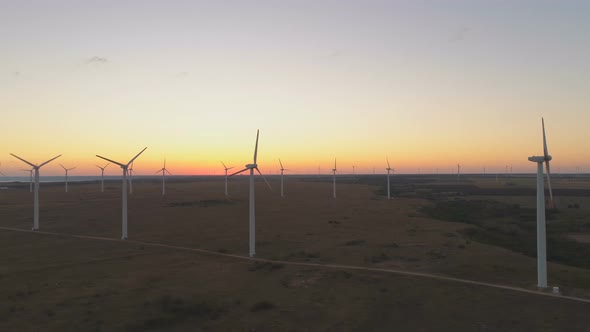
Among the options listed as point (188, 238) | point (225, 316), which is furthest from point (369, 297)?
point (188, 238)

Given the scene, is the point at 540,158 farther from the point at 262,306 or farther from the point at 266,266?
the point at 266,266

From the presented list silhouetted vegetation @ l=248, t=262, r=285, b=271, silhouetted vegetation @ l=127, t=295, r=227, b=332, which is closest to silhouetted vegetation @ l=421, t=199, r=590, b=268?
silhouetted vegetation @ l=248, t=262, r=285, b=271

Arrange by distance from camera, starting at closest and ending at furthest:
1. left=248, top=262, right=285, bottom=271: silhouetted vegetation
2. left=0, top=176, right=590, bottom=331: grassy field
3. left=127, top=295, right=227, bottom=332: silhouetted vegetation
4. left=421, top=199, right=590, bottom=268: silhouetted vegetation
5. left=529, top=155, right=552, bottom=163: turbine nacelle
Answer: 1. left=127, top=295, right=227, bottom=332: silhouetted vegetation
2. left=0, top=176, right=590, bottom=331: grassy field
3. left=529, top=155, right=552, bottom=163: turbine nacelle
4. left=248, top=262, right=285, bottom=271: silhouetted vegetation
5. left=421, top=199, right=590, bottom=268: silhouetted vegetation

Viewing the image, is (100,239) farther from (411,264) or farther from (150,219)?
(411,264)

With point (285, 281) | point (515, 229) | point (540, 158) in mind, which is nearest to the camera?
point (540, 158)

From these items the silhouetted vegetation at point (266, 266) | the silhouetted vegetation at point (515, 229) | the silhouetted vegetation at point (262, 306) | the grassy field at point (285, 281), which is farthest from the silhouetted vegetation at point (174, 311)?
the silhouetted vegetation at point (515, 229)

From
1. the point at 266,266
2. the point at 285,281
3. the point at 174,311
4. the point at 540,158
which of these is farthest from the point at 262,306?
the point at 540,158

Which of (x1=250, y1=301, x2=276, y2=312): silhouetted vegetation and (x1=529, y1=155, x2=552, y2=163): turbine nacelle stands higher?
(x1=529, y1=155, x2=552, y2=163): turbine nacelle

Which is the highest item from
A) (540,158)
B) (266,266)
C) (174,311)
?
(540,158)

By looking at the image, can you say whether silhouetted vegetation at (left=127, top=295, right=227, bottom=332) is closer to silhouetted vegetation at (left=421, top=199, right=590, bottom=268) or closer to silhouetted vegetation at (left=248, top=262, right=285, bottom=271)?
silhouetted vegetation at (left=248, top=262, right=285, bottom=271)

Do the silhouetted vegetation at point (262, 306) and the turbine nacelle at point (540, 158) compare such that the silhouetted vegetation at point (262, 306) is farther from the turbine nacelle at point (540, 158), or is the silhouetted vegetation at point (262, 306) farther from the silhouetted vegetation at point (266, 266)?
the turbine nacelle at point (540, 158)

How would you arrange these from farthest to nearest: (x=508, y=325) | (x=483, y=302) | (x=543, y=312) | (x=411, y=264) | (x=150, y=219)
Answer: (x=150, y=219)
(x=411, y=264)
(x=483, y=302)
(x=543, y=312)
(x=508, y=325)
